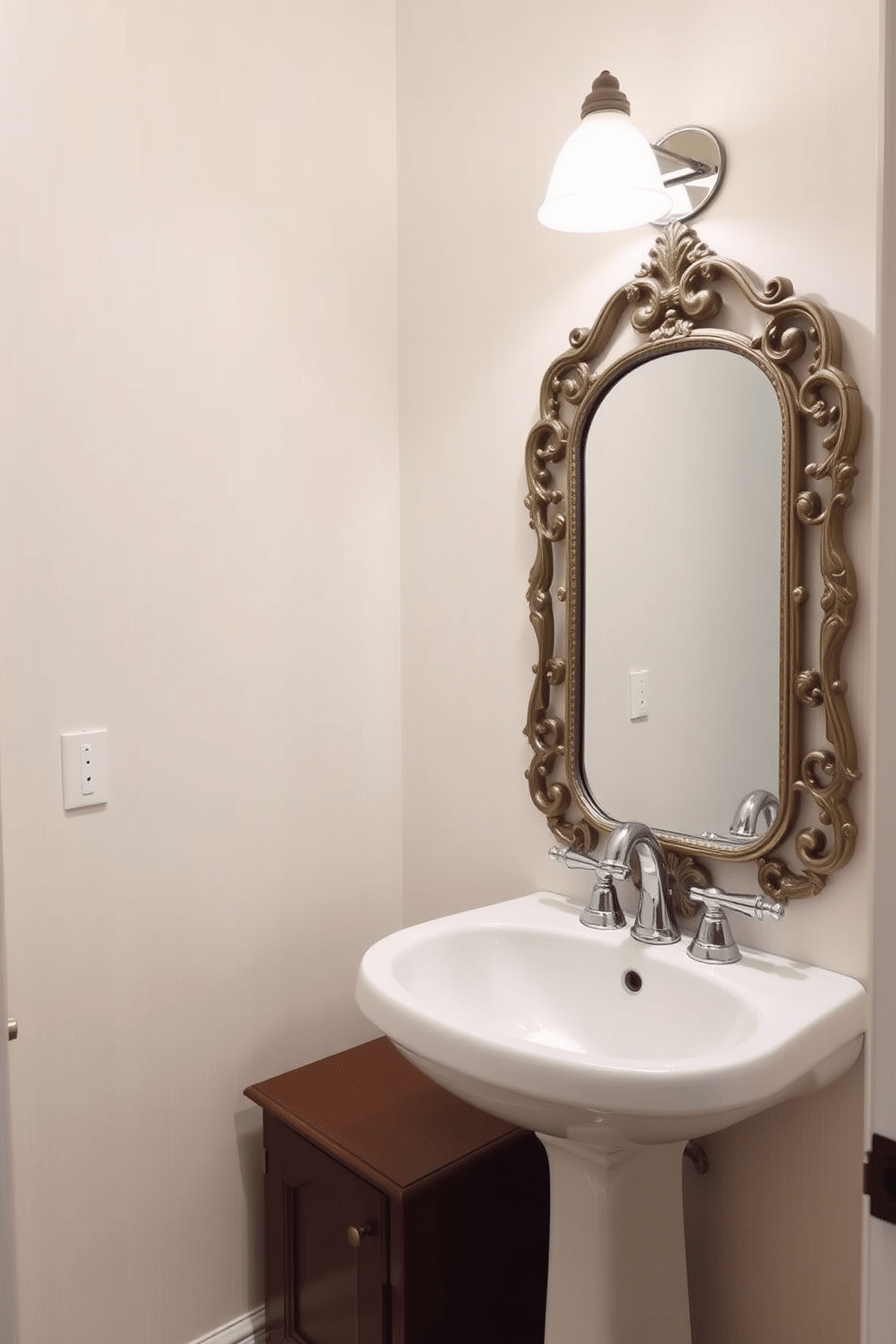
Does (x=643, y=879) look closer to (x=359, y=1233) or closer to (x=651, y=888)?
(x=651, y=888)

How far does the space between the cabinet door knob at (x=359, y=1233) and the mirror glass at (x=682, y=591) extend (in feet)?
2.25

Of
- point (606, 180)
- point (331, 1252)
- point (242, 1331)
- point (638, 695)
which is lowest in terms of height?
point (242, 1331)

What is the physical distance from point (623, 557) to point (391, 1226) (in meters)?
1.00

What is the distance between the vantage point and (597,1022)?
4.72 ft

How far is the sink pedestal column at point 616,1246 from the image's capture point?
4.20 ft

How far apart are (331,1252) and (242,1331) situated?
0.36 m

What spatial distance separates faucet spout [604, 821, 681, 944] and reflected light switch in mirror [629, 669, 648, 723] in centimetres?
18

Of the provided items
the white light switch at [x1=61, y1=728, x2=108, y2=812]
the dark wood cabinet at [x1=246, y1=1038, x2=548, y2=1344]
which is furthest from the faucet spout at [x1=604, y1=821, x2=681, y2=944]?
the white light switch at [x1=61, y1=728, x2=108, y2=812]

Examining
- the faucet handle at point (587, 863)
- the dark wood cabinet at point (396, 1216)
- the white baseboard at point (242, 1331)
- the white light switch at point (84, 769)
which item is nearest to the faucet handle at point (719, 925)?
the faucet handle at point (587, 863)

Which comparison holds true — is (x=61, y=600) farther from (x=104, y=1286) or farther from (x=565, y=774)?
(x=104, y=1286)

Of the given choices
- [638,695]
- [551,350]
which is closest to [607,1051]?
[638,695]

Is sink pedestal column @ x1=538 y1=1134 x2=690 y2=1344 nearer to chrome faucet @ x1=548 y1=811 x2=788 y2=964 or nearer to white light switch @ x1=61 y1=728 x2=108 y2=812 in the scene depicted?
chrome faucet @ x1=548 y1=811 x2=788 y2=964

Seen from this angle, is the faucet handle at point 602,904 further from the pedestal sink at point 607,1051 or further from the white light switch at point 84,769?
the white light switch at point 84,769

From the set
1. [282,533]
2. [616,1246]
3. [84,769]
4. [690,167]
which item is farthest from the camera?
[282,533]
